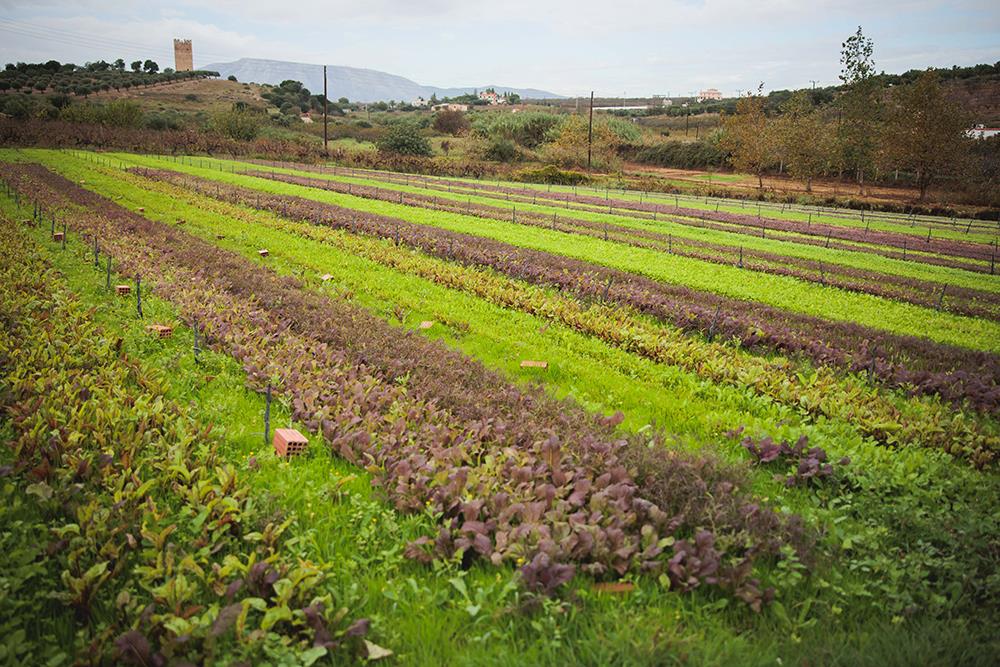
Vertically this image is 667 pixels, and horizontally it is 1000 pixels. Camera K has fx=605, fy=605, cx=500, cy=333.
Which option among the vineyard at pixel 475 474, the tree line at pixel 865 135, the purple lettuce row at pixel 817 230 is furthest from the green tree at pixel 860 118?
the vineyard at pixel 475 474

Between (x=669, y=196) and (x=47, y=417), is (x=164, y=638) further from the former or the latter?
(x=669, y=196)

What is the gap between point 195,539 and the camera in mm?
4504

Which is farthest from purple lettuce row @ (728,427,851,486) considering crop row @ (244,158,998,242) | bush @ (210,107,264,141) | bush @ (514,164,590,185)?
bush @ (210,107,264,141)

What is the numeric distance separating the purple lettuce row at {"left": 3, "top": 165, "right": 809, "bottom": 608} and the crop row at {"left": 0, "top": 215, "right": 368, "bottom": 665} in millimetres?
1080

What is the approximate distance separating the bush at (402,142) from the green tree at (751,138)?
1490 inches

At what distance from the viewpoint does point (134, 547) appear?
4.37m

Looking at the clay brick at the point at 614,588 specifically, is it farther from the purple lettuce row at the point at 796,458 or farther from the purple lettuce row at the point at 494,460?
the purple lettuce row at the point at 796,458

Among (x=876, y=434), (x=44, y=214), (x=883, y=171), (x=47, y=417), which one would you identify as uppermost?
(x=883, y=171)

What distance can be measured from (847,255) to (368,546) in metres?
28.2

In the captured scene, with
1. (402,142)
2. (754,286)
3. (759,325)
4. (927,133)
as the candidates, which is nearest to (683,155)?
(927,133)

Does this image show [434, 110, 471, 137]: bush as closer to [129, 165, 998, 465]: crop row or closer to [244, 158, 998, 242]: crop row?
[244, 158, 998, 242]: crop row

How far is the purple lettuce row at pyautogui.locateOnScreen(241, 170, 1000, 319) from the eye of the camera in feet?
59.6

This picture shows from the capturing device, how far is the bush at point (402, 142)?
76000mm

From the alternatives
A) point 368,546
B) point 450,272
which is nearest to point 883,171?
point 450,272
